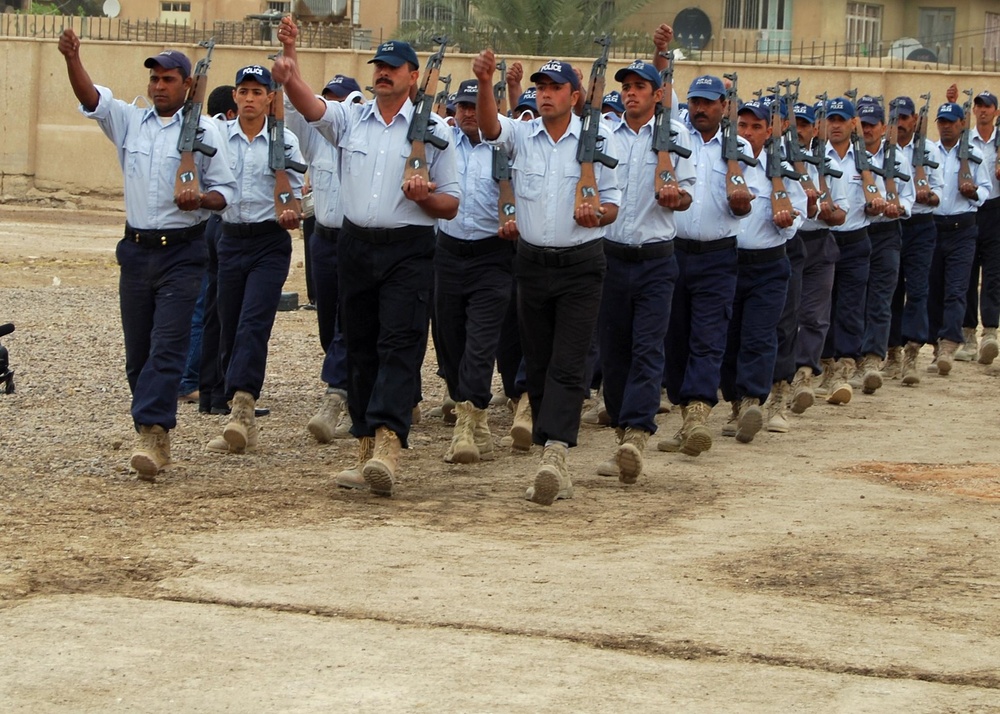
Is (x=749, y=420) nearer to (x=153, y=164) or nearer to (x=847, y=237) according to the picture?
(x=847, y=237)

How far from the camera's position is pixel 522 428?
1016cm

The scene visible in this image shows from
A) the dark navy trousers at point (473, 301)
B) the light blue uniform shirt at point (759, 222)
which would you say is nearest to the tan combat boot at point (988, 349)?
the light blue uniform shirt at point (759, 222)

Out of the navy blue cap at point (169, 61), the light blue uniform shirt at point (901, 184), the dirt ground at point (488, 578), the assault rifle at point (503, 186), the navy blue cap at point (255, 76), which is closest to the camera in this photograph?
the dirt ground at point (488, 578)

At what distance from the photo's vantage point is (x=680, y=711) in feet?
17.2

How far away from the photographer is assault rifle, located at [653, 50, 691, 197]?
9.09 m

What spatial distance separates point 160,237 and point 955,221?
8.40 meters

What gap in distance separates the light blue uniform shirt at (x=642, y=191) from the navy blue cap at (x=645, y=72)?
0.20 m

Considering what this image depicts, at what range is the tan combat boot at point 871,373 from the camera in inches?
535

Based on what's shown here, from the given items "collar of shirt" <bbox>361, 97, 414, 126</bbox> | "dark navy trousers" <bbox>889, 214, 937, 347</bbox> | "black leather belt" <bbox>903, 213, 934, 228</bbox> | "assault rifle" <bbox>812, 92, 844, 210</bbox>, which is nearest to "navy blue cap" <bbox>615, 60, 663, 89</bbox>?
"collar of shirt" <bbox>361, 97, 414, 126</bbox>

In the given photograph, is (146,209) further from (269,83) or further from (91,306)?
(91,306)

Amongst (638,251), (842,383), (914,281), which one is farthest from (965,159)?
(638,251)

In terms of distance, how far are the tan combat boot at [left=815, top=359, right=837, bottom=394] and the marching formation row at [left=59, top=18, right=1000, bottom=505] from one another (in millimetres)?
194

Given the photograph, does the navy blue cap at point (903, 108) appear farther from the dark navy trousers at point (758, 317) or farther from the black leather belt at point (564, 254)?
the black leather belt at point (564, 254)

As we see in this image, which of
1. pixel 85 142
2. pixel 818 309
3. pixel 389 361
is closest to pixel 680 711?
pixel 389 361
